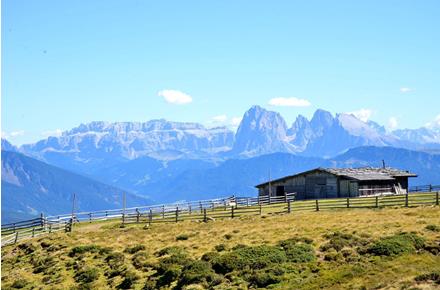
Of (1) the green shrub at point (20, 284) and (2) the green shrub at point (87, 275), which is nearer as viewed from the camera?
(2) the green shrub at point (87, 275)

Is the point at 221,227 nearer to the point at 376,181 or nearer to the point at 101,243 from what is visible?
the point at 101,243

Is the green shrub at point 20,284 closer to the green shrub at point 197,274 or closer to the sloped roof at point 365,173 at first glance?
the green shrub at point 197,274

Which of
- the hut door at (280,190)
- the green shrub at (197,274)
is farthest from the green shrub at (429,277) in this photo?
the hut door at (280,190)

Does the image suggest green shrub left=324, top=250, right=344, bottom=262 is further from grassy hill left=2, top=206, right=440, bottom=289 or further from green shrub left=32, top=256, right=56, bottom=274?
green shrub left=32, top=256, right=56, bottom=274

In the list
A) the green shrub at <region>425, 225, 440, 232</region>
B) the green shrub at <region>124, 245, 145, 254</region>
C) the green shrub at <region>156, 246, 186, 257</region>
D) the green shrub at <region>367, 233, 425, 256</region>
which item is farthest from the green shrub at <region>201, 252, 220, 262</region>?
the green shrub at <region>425, 225, 440, 232</region>

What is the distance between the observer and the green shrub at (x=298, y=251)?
106 ft

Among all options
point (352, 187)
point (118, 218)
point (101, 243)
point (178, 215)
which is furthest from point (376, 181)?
point (101, 243)

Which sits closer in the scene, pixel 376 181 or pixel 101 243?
pixel 101 243

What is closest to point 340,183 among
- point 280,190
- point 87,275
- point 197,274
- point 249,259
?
point 280,190

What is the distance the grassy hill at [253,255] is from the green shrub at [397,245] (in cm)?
6

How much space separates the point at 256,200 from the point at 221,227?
94.2 ft

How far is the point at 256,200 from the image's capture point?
75938 millimetres

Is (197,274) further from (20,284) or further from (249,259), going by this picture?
(20,284)

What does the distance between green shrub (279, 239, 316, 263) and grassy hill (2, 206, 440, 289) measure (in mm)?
67
